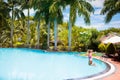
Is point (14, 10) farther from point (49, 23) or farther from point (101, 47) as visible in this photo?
point (101, 47)

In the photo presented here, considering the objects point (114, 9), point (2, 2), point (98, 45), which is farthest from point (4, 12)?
point (114, 9)

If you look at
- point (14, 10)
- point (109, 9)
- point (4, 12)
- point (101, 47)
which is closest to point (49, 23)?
point (14, 10)

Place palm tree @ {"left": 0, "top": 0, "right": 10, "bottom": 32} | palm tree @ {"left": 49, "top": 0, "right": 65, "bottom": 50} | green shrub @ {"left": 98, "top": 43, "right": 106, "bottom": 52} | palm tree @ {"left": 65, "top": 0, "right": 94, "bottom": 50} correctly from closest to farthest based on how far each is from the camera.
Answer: green shrub @ {"left": 98, "top": 43, "right": 106, "bottom": 52} < palm tree @ {"left": 65, "top": 0, "right": 94, "bottom": 50} < palm tree @ {"left": 49, "top": 0, "right": 65, "bottom": 50} < palm tree @ {"left": 0, "top": 0, "right": 10, "bottom": 32}

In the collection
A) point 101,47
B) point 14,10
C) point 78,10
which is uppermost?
point 14,10

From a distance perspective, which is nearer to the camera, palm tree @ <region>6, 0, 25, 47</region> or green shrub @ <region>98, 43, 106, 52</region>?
green shrub @ <region>98, 43, 106, 52</region>

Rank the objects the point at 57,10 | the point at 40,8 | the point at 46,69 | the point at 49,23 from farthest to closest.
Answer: the point at 49,23 < the point at 40,8 < the point at 57,10 < the point at 46,69

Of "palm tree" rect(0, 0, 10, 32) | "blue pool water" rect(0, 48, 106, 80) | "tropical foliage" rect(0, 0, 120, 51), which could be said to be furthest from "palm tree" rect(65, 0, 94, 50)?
"palm tree" rect(0, 0, 10, 32)

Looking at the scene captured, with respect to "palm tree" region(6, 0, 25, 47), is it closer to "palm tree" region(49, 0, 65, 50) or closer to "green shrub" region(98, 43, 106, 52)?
"palm tree" region(49, 0, 65, 50)

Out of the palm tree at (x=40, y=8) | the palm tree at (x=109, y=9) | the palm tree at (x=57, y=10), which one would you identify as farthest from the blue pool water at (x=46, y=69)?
the palm tree at (x=40, y=8)

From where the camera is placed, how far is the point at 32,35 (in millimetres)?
50438

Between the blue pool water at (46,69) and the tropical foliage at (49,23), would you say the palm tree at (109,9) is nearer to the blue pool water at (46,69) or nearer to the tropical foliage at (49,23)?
the tropical foliage at (49,23)

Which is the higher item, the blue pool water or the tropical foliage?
the tropical foliage

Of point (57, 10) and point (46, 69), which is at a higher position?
point (57, 10)

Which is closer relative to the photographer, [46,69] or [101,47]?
[46,69]
